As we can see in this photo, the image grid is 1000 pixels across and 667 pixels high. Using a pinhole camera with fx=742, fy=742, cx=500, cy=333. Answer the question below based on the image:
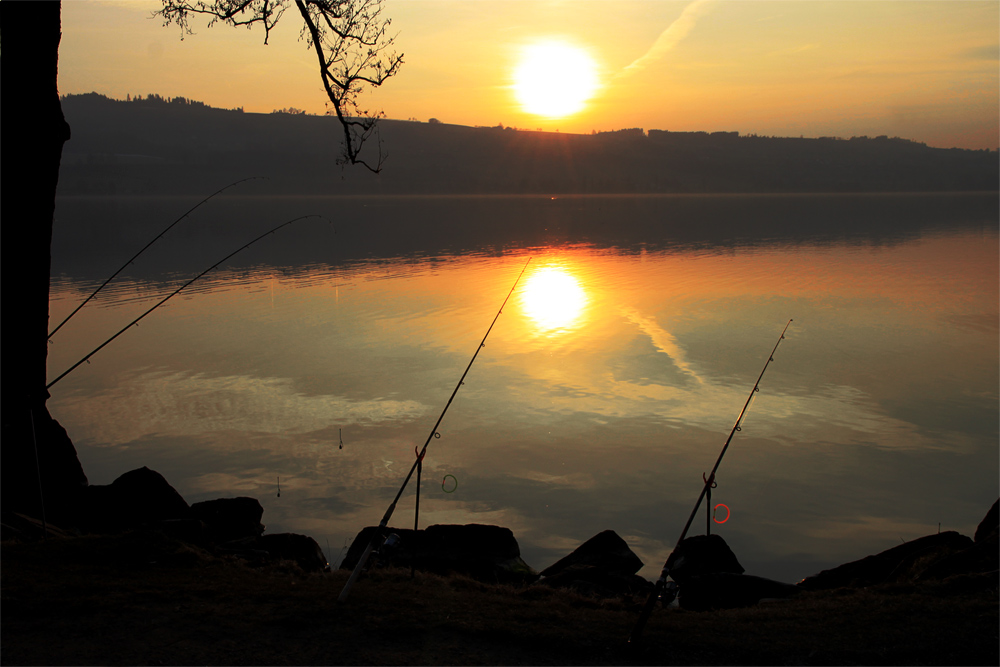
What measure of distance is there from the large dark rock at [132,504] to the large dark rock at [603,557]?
12.3 ft

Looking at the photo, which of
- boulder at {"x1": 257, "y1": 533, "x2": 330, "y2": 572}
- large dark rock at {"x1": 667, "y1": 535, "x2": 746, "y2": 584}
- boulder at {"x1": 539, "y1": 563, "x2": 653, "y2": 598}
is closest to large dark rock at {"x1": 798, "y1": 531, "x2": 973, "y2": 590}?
large dark rock at {"x1": 667, "y1": 535, "x2": 746, "y2": 584}

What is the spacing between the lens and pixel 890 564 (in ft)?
21.0

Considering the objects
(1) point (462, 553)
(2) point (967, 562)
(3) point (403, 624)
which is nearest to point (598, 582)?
(1) point (462, 553)

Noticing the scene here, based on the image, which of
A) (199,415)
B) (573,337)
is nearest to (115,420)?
(199,415)

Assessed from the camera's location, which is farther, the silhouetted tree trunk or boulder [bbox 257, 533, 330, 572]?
boulder [bbox 257, 533, 330, 572]

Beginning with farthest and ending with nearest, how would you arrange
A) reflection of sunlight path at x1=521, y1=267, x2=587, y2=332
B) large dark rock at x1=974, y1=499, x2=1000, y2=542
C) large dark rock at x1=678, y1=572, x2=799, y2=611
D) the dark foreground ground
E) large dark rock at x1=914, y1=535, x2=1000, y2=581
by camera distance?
reflection of sunlight path at x1=521, y1=267, x2=587, y2=332 < large dark rock at x1=974, y1=499, x2=1000, y2=542 < large dark rock at x1=678, y1=572, x2=799, y2=611 < large dark rock at x1=914, y1=535, x2=1000, y2=581 < the dark foreground ground

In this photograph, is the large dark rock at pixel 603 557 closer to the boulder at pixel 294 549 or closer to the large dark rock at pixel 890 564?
the large dark rock at pixel 890 564

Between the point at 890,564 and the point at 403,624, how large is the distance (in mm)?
4364

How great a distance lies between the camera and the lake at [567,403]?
8070 millimetres

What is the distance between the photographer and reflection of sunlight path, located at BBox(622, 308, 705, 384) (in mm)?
13641

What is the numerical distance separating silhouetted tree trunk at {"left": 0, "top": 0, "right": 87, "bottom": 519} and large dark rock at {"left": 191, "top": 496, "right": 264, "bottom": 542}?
4.82ft

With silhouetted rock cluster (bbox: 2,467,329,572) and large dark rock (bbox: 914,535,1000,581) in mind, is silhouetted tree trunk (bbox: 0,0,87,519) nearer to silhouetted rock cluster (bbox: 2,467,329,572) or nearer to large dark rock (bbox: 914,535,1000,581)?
silhouetted rock cluster (bbox: 2,467,329,572)

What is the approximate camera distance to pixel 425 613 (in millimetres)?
4785

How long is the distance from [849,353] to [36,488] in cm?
1359
